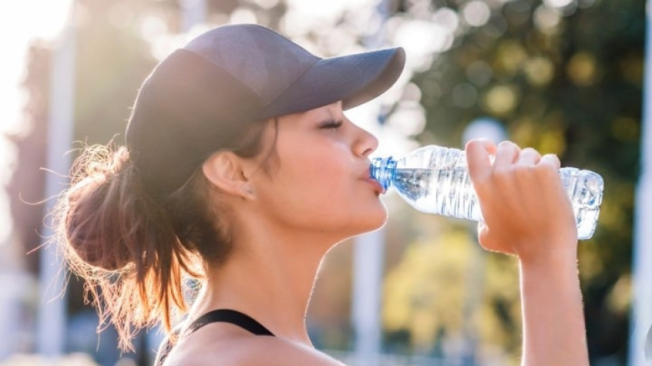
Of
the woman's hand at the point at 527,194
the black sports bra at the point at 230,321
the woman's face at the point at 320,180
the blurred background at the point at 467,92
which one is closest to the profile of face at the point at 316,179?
the woman's face at the point at 320,180

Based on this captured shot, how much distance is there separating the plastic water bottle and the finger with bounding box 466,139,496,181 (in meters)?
0.44

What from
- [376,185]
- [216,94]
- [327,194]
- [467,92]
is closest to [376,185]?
[376,185]

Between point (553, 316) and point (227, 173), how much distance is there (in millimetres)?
811

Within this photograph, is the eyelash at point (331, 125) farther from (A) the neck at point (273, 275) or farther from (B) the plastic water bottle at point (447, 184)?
(A) the neck at point (273, 275)

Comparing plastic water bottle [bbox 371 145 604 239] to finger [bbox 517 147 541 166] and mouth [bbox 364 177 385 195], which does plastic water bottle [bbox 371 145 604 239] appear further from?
finger [bbox 517 147 541 166]

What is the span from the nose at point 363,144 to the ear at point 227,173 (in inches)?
9.9

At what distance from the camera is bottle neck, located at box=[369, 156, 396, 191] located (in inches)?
113

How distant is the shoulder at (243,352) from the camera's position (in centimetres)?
246

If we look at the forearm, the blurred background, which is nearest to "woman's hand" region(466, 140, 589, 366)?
the forearm

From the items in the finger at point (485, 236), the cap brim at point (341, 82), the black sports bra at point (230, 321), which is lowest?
the black sports bra at point (230, 321)

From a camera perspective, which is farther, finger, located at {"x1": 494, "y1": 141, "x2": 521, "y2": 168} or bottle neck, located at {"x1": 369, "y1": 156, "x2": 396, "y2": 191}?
bottle neck, located at {"x1": 369, "y1": 156, "x2": 396, "y2": 191}

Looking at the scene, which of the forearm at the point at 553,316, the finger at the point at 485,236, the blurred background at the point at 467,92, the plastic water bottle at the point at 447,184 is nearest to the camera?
the forearm at the point at 553,316

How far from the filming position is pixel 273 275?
281 centimetres

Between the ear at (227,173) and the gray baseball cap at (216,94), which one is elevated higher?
the gray baseball cap at (216,94)
